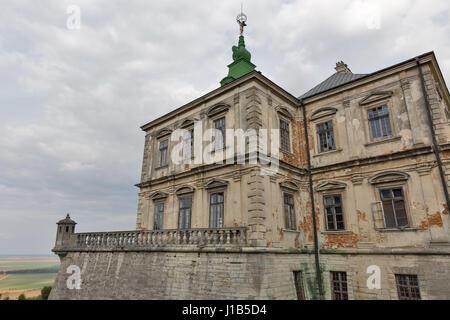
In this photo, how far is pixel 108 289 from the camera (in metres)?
14.1

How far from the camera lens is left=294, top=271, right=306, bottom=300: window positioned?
487 inches

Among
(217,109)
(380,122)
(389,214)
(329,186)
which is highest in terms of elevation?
(217,109)

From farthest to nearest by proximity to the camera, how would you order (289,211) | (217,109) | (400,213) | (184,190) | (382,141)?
(184,190) → (217,109) → (289,211) → (382,141) → (400,213)

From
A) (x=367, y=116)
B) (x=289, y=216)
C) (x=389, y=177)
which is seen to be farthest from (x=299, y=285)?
(x=367, y=116)

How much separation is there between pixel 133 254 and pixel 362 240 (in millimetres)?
11142

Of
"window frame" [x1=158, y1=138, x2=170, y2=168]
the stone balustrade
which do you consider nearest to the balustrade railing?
the stone balustrade

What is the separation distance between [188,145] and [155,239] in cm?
612

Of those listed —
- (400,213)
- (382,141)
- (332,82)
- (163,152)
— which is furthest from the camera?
(163,152)

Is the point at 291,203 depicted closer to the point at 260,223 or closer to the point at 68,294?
the point at 260,223

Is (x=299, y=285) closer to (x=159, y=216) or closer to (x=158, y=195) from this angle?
(x=159, y=216)

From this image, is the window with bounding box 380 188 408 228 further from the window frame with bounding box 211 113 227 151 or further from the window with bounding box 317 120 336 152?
the window frame with bounding box 211 113 227 151

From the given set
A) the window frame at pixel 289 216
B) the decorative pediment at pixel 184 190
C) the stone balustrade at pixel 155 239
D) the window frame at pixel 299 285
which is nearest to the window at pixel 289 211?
the window frame at pixel 289 216

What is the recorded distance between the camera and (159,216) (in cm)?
1734

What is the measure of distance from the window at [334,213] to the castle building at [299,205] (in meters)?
0.05
